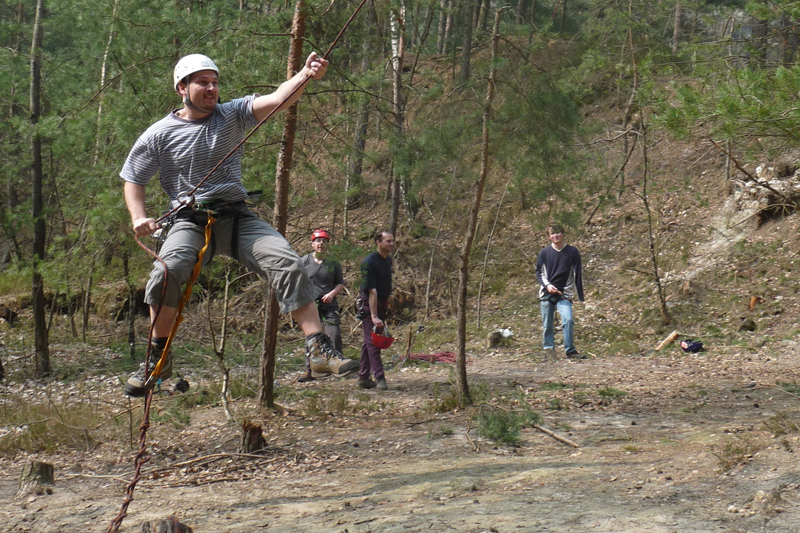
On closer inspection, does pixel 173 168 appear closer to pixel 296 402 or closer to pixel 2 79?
pixel 296 402

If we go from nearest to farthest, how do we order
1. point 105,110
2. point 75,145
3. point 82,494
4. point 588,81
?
point 82,494, point 105,110, point 75,145, point 588,81

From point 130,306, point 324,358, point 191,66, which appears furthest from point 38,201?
point 324,358

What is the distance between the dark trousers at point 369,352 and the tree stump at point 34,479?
11.7 ft

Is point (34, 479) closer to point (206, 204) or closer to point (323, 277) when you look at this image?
point (206, 204)

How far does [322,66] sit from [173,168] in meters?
1.22

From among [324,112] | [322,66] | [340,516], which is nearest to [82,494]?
[340,516]

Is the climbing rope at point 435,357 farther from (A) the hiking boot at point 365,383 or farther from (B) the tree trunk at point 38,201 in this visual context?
(B) the tree trunk at point 38,201

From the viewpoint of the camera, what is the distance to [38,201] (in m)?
11.7

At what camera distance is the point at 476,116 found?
24.8ft

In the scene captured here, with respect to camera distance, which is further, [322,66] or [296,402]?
[296,402]

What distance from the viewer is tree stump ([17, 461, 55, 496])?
587 centimetres

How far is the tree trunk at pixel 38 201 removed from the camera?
11.3 meters

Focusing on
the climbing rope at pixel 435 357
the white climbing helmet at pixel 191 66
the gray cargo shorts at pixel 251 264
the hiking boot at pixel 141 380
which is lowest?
the climbing rope at pixel 435 357

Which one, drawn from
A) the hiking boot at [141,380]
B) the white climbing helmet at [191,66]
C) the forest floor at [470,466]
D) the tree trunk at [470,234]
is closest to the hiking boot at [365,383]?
the forest floor at [470,466]
